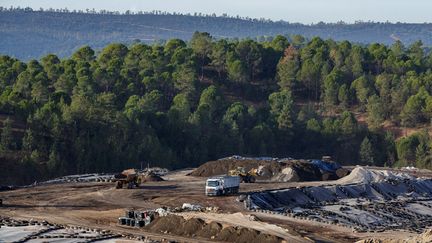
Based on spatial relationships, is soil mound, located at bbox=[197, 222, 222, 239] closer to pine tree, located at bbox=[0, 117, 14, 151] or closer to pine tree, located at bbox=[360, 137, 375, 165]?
pine tree, located at bbox=[0, 117, 14, 151]

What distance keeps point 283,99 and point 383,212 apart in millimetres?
63931

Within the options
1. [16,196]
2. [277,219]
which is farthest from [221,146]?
[277,219]

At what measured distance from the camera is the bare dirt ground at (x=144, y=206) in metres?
56.2

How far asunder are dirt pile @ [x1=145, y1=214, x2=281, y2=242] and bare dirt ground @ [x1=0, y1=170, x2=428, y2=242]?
772 millimetres

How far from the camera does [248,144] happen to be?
11994 cm

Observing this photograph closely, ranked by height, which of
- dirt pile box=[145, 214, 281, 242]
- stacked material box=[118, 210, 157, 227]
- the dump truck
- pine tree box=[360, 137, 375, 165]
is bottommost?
pine tree box=[360, 137, 375, 165]

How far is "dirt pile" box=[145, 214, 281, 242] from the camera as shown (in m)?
51.5

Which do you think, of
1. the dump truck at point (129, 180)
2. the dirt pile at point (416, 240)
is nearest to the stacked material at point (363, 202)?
the dirt pile at point (416, 240)

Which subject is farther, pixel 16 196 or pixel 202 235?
pixel 16 196

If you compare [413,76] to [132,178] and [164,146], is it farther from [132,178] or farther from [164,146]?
[132,178]

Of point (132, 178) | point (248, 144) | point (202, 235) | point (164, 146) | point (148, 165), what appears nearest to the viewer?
point (202, 235)

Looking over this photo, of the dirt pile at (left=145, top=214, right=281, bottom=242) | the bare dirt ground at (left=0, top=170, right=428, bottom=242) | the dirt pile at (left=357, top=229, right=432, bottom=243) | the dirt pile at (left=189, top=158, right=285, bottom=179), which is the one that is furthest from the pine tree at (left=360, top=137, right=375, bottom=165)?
the dirt pile at (left=357, top=229, right=432, bottom=243)

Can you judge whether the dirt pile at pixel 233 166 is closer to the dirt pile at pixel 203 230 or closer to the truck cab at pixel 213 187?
the truck cab at pixel 213 187

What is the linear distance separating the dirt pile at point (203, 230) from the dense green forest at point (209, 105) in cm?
3739
